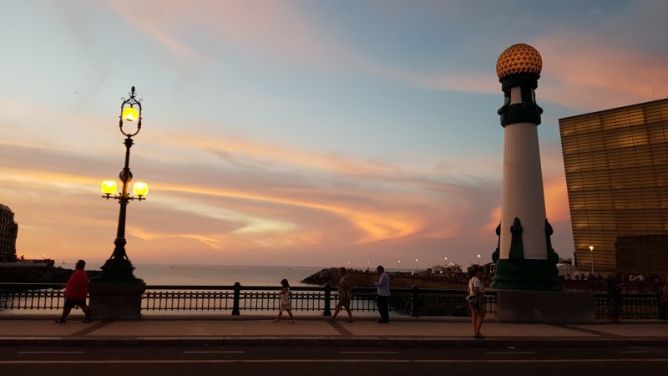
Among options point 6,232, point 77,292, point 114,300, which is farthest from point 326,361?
point 6,232

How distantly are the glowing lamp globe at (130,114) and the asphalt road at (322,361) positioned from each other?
8230 mm

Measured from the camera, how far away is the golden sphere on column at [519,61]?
65.8 ft

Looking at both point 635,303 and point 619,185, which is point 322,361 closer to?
point 635,303

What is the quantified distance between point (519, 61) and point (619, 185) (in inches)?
4059

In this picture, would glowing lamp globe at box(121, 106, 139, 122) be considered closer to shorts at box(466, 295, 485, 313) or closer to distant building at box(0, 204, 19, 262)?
shorts at box(466, 295, 485, 313)

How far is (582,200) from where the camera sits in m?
117

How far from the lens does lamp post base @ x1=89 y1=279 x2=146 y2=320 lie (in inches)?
632

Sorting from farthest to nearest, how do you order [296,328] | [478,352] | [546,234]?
[546,234] → [296,328] → [478,352]

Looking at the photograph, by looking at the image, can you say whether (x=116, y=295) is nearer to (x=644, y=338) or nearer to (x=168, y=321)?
(x=168, y=321)

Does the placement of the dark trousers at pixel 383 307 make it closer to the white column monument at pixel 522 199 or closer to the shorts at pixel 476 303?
the shorts at pixel 476 303

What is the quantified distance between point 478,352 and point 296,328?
16.5 feet

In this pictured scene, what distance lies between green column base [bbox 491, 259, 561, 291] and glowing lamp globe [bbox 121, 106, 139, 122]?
14172 mm

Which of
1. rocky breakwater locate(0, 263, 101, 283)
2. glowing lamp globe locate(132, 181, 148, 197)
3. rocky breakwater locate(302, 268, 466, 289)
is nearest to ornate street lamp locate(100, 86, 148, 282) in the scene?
glowing lamp globe locate(132, 181, 148, 197)

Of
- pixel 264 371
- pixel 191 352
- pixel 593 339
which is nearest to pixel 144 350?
pixel 191 352
